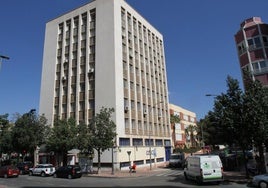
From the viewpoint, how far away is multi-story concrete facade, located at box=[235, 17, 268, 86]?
41.7 meters

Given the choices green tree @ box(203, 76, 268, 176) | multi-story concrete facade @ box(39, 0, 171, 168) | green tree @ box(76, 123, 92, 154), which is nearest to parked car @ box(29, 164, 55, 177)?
green tree @ box(76, 123, 92, 154)

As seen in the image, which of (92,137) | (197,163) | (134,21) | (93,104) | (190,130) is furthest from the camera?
(190,130)

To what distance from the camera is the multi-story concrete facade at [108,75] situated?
133 feet

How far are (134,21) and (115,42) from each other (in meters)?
10.6

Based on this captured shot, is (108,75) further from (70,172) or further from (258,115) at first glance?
(258,115)

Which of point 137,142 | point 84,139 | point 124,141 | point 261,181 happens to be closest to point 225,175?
point 261,181

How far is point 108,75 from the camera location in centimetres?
4066

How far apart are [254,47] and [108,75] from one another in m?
25.0

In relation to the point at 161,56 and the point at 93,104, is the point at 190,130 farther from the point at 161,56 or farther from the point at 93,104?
the point at 93,104

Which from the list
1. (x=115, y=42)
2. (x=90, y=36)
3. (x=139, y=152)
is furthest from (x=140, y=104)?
(x=90, y=36)

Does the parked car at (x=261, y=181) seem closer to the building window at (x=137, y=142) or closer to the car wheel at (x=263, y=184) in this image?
the car wheel at (x=263, y=184)

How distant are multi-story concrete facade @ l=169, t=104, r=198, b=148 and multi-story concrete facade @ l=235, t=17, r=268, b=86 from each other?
2976 centimetres

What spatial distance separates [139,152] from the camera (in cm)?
4331

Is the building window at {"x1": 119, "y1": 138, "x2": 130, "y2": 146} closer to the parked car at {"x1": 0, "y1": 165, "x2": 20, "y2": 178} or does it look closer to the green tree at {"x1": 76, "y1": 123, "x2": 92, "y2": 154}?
the green tree at {"x1": 76, "y1": 123, "x2": 92, "y2": 154}
